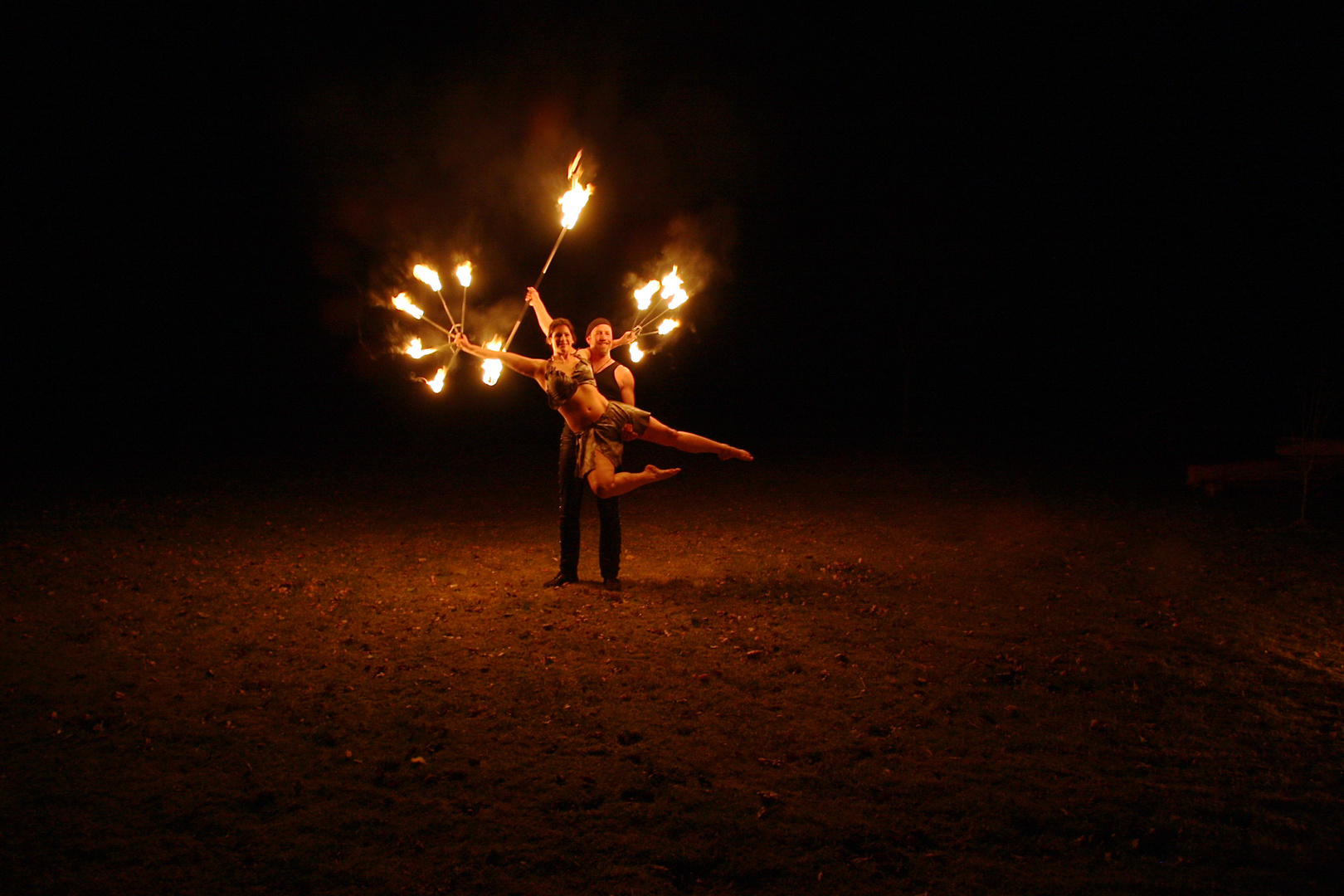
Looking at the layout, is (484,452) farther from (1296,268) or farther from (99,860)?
(1296,268)

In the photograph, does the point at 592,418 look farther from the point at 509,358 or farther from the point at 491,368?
the point at 491,368

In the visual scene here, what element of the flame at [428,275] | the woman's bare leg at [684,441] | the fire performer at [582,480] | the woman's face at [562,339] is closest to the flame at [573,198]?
the fire performer at [582,480]

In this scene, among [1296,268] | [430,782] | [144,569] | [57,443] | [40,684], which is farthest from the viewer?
[1296,268]

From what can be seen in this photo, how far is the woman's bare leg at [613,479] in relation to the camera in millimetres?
6255

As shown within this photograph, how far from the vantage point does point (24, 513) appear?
1076cm

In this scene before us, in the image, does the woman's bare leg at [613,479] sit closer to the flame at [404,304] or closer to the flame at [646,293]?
the flame at [646,293]

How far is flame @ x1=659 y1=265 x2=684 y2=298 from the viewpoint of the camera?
24.6 feet

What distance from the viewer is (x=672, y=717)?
4930 millimetres

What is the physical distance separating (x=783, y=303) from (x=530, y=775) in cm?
2996

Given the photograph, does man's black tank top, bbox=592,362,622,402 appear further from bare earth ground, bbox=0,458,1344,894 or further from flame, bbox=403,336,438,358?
bare earth ground, bbox=0,458,1344,894

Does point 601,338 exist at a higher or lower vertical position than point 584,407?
higher

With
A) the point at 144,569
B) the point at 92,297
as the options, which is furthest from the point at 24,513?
the point at 92,297

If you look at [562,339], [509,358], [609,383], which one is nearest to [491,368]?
[509,358]

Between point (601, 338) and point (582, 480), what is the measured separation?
4.61 feet
